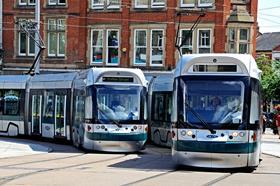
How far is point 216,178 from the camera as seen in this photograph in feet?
45.3

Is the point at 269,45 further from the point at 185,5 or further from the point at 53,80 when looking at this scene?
the point at 53,80

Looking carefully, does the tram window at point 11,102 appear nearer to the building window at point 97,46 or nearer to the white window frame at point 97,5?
the building window at point 97,46

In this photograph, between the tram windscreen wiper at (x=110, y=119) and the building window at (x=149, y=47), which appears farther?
the building window at (x=149, y=47)

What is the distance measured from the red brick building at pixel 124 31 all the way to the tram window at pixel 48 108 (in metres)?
16.3

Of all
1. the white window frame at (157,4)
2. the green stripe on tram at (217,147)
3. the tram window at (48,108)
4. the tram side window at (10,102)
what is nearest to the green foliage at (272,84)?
the white window frame at (157,4)

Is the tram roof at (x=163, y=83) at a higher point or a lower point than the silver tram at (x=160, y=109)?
higher

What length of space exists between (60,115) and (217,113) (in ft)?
33.7

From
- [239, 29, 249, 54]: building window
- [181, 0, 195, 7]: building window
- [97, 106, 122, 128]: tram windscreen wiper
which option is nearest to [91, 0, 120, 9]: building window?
[181, 0, 195, 7]: building window

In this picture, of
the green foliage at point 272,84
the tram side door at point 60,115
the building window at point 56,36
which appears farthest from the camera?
the green foliage at point 272,84

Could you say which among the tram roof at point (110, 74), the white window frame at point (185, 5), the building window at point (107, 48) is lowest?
the tram roof at point (110, 74)

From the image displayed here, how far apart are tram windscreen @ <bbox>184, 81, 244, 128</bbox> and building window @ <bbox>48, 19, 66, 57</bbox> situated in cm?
2927

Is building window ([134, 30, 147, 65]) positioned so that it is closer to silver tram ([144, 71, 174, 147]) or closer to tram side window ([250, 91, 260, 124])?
silver tram ([144, 71, 174, 147])

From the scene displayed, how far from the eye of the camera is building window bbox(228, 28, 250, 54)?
40938mm

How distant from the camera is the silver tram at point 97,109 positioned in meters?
20.4
